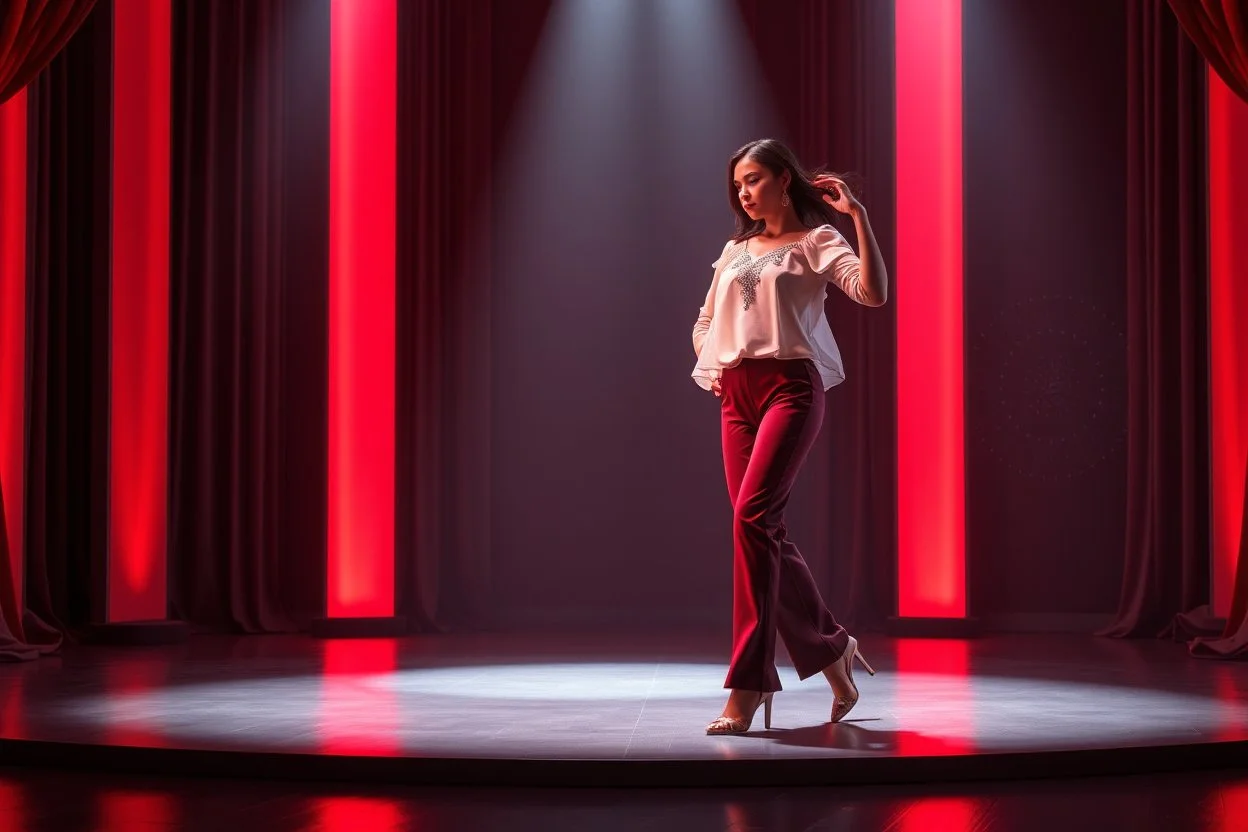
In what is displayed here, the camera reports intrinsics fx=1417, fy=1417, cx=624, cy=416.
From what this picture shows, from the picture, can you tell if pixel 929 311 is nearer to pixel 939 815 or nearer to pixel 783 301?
pixel 783 301

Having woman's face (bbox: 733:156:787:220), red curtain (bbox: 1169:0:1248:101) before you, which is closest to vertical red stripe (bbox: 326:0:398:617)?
woman's face (bbox: 733:156:787:220)

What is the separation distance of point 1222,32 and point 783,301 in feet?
9.31

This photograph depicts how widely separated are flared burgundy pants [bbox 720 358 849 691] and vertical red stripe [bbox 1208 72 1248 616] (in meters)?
2.73

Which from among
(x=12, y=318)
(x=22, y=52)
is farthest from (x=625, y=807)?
(x=22, y=52)

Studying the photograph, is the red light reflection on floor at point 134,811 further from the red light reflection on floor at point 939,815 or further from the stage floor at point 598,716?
the red light reflection on floor at point 939,815

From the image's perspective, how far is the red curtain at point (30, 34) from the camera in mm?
4957

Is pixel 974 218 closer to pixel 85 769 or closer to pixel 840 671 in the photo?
pixel 840 671

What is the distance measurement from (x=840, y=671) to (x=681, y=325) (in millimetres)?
3474

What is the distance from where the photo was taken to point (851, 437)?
6.26 meters

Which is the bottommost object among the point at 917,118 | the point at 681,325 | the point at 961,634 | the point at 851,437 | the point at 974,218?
the point at 961,634

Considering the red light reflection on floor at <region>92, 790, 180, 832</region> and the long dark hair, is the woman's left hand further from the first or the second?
the red light reflection on floor at <region>92, 790, 180, 832</region>

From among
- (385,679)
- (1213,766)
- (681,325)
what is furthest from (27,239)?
(1213,766)

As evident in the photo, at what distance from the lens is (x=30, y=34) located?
5.01 metres

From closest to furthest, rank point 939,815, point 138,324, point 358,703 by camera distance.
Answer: point 939,815 < point 358,703 < point 138,324
